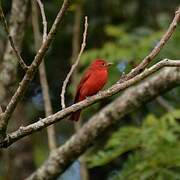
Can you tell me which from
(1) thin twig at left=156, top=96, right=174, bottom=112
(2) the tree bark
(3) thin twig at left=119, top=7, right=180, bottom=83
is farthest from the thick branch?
(3) thin twig at left=119, top=7, right=180, bottom=83

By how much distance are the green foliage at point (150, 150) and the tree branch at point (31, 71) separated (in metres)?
2.21

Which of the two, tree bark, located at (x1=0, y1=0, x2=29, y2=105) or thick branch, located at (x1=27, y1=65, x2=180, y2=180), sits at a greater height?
tree bark, located at (x1=0, y1=0, x2=29, y2=105)

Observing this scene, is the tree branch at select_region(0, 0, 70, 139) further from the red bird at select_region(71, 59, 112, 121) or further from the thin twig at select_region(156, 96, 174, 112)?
the thin twig at select_region(156, 96, 174, 112)

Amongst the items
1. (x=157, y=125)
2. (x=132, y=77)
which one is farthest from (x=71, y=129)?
(x=132, y=77)

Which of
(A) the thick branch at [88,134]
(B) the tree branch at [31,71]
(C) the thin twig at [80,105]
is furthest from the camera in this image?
(A) the thick branch at [88,134]

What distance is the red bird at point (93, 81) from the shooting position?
557 cm

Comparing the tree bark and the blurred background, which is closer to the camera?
the tree bark

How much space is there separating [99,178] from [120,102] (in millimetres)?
2260

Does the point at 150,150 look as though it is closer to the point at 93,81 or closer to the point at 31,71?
the point at 93,81

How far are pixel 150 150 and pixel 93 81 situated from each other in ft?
2.37

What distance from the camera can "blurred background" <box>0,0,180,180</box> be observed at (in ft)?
18.9

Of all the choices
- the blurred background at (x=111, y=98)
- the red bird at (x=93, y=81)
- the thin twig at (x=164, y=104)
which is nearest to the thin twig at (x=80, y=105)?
the blurred background at (x=111, y=98)

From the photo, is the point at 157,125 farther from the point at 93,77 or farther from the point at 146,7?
the point at 146,7

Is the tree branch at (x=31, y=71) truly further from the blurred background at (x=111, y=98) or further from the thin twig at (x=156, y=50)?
the blurred background at (x=111, y=98)
